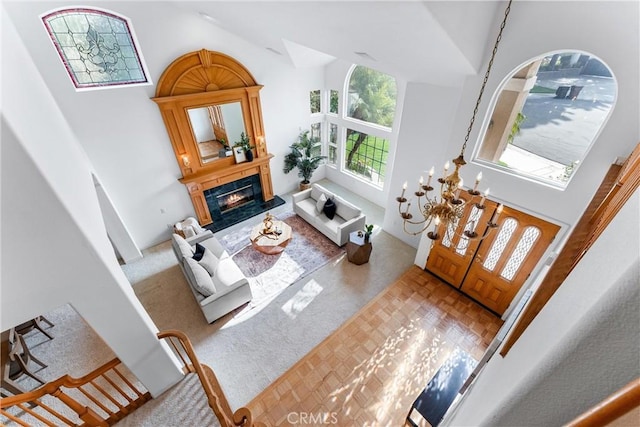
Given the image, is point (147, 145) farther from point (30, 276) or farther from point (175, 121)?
point (30, 276)

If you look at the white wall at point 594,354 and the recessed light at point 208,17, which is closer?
the white wall at point 594,354

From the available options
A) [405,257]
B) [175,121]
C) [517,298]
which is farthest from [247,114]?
[517,298]

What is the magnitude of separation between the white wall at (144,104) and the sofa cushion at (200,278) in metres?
2.19

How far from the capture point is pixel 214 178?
6441 mm

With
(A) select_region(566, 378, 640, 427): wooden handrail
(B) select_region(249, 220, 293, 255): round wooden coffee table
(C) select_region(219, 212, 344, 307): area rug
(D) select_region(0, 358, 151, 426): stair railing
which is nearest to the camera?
(A) select_region(566, 378, 640, 427): wooden handrail

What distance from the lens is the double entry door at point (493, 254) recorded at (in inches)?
152

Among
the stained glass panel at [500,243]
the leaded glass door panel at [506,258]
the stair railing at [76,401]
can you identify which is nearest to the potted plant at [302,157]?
the leaded glass door panel at [506,258]

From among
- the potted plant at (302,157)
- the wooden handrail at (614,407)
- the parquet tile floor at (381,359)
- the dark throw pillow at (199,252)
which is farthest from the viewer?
the potted plant at (302,157)

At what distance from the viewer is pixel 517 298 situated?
4234mm

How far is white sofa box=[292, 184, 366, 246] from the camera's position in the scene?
Result: 19.6ft

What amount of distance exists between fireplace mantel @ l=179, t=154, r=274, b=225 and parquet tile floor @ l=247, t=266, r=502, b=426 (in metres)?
4.31

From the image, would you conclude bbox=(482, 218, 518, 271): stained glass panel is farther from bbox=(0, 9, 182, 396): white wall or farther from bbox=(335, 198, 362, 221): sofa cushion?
bbox=(0, 9, 182, 396): white wall

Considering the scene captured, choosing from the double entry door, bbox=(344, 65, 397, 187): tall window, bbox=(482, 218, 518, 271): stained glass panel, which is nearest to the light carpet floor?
the double entry door

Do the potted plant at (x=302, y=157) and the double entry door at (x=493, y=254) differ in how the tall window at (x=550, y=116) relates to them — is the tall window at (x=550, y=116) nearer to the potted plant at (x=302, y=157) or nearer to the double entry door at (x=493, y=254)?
the double entry door at (x=493, y=254)
